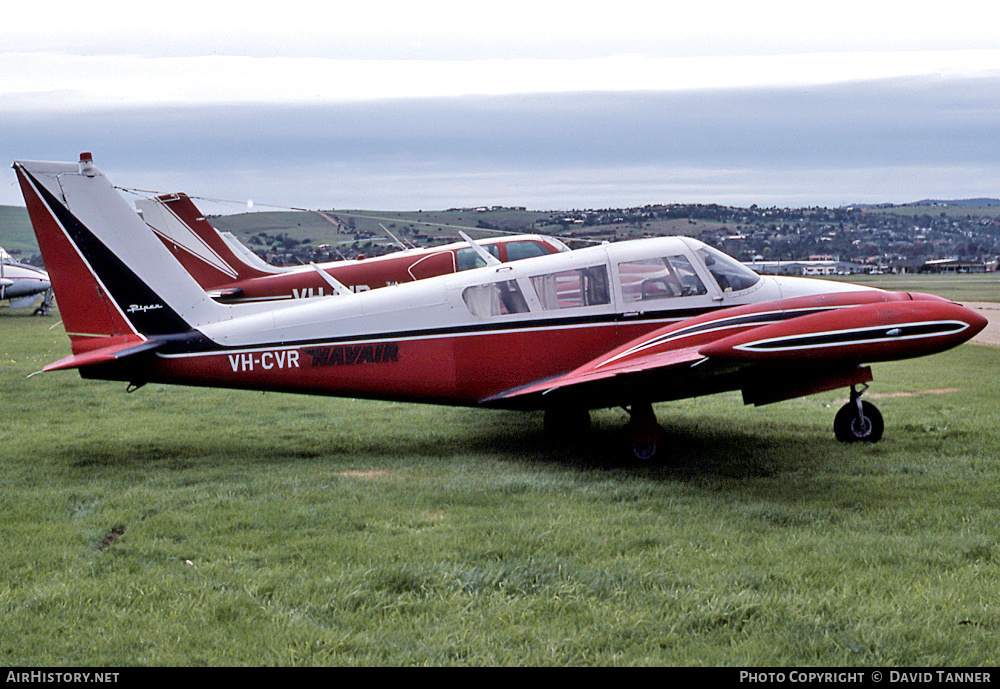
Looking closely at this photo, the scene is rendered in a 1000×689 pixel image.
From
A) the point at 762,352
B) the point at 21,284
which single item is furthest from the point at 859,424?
the point at 21,284

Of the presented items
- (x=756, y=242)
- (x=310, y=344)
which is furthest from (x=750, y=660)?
(x=756, y=242)

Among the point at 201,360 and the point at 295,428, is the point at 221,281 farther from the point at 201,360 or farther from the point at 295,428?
the point at 201,360

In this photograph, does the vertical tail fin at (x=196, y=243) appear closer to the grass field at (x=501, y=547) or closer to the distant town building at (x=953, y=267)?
the grass field at (x=501, y=547)

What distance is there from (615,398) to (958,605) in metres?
4.85

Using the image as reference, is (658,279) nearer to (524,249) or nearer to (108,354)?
(524,249)

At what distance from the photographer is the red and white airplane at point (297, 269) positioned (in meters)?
16.1

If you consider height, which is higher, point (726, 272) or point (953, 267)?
point (726, 272)

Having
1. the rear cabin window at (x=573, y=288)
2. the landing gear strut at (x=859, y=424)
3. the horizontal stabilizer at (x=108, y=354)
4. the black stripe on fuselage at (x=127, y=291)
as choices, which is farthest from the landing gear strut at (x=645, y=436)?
the horizontal stabilizer at (x=108, y=354)

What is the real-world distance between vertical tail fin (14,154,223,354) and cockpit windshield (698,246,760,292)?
5.92 m

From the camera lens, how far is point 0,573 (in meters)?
6.21

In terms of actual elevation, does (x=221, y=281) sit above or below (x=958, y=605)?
above

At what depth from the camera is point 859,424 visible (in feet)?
34.1

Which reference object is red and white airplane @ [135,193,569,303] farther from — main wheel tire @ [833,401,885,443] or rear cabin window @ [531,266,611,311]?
main wheel tire @ [833,401,885,443]

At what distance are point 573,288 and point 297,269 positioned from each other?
12.7m
